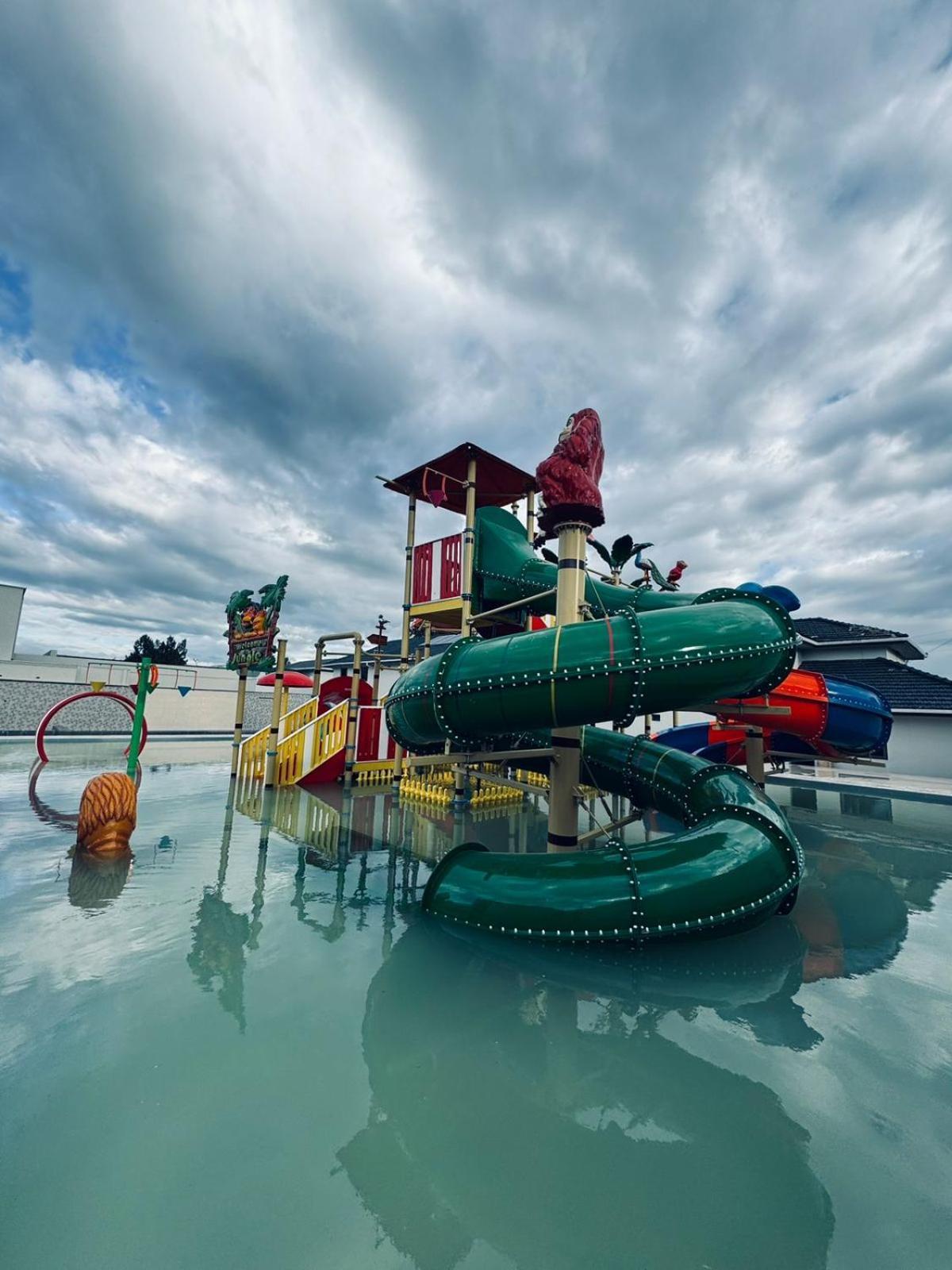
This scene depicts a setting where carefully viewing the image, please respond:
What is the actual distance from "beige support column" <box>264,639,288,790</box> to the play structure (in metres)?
5.11

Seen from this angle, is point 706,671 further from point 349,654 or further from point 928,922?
point 349,654

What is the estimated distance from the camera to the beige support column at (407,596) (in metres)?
10.1

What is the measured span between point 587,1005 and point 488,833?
5.05 metres

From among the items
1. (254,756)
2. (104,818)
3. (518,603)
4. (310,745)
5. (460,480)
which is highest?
(460,480)

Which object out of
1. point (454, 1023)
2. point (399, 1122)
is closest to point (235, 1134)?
point (399, 1122)

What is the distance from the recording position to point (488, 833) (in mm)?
8172

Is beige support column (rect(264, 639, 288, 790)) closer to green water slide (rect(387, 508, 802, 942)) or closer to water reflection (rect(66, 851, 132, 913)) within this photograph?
water reflection (rect(66, 851, 132, 913))

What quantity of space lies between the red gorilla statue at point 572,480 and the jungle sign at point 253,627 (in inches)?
328

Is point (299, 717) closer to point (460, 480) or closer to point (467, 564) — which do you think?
point (467, 564)

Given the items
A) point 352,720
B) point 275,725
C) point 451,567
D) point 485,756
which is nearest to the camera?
point 485,756

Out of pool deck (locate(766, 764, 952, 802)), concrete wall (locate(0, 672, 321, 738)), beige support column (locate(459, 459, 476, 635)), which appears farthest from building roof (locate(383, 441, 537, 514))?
concrete wall (locate(0, 672, 321, 738))

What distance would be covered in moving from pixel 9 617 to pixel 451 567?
3468cm

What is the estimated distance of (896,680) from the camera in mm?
18641

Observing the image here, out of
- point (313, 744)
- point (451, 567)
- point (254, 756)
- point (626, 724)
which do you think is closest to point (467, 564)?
point (451, 567)
